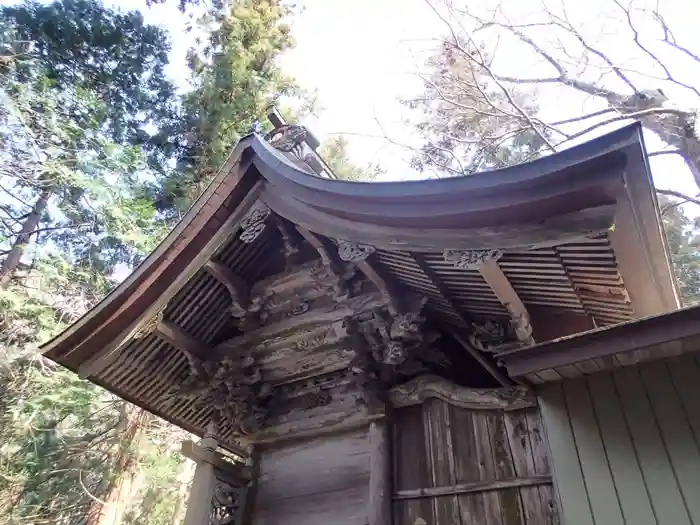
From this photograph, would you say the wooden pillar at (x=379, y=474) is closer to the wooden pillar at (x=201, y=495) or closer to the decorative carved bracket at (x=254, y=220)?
the wooden pillar at (x=201, y=495)

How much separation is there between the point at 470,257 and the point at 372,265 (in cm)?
97

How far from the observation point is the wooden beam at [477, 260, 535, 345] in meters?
3.18

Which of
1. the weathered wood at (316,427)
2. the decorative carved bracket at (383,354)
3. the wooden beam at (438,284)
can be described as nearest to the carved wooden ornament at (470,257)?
the wooden beam at (438,284)

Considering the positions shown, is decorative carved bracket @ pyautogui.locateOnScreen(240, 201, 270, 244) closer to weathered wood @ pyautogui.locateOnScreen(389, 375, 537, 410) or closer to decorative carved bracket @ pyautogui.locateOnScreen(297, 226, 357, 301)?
decorative carved bracket @ pyautogui.locateOnScreen(297, 226, 357, 301)

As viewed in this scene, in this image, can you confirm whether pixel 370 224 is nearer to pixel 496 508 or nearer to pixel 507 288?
pixel 507 288

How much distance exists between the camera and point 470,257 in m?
3.15

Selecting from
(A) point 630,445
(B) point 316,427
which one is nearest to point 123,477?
(B) point 316,427

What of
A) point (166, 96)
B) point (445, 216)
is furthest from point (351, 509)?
point (166, 96)

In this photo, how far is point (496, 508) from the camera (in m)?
3.29

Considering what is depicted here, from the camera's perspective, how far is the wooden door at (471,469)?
3.24 m

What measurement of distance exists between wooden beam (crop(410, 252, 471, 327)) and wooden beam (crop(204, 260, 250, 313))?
1.99 meters

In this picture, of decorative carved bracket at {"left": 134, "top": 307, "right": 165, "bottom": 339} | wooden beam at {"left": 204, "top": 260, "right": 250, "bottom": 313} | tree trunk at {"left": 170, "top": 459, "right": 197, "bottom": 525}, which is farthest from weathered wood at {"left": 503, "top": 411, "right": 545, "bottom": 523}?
tree trunk at {"left": 170, "top": 459, "right": 197, "bottom": 525}

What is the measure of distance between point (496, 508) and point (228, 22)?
12.9 metres

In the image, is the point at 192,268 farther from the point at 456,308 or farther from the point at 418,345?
the point at 456,308
